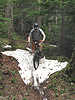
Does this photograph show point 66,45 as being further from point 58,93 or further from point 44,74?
point 58,93

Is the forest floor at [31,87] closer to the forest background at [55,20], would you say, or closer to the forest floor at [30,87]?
the forest floor at [30,87]

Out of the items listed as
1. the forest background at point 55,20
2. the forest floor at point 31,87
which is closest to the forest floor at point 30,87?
the forest floor at point 31,87

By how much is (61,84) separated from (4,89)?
296cm

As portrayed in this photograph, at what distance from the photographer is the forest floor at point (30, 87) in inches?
177

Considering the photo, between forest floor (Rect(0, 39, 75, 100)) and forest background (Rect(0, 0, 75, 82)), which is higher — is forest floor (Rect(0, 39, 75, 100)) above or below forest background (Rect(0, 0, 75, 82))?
below

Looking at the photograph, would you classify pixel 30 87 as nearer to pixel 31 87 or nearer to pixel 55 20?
pixel 31 87

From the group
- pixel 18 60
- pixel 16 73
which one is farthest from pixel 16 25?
pixel 16 73

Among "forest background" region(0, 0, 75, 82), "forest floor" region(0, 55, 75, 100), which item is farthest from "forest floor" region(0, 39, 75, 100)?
"forest background" region(0, 0, 75, 82)

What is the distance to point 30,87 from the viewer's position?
513cm

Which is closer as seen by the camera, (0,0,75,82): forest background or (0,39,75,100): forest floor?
(0,39,75,100): forest floor

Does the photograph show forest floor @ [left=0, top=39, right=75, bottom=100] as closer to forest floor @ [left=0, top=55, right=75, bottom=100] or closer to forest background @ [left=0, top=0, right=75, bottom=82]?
forest floor @ [left=0, top=55, right=75, bottom=100]

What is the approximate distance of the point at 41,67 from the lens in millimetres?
6965

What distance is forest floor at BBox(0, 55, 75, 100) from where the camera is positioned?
4.50 metres

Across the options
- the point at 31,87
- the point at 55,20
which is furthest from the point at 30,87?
the point at 55,20
